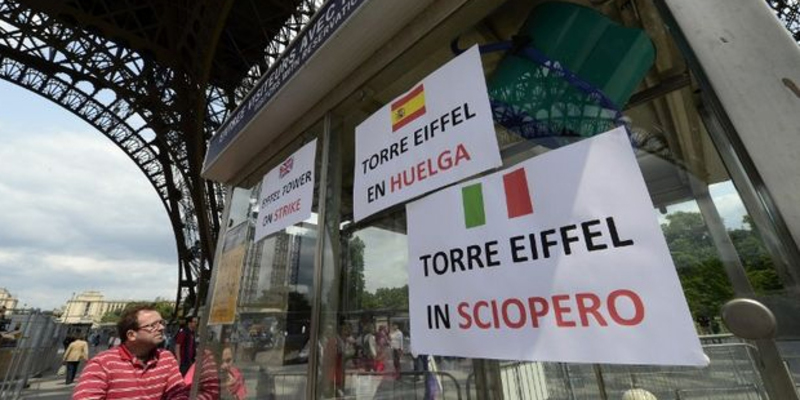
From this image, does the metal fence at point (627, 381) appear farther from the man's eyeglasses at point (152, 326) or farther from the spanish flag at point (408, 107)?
the man's eyeglasses at point (152, 326)

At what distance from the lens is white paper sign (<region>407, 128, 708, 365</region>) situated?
72cm

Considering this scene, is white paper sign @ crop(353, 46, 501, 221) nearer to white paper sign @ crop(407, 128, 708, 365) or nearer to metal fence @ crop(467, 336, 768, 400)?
white paper sign @ crop(407, 128, 708, 365)

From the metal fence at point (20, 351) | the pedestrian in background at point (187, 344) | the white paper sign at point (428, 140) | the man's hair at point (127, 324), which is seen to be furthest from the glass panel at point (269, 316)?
the metal fence at point (20, 351)

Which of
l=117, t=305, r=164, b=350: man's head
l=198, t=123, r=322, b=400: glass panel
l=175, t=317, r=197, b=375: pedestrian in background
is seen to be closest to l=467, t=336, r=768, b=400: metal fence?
l=198, t=123, r=322, b=400: glass panel

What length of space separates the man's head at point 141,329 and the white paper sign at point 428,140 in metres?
1.80

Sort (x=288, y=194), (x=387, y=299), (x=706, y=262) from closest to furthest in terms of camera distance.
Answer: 1. (x=706, y=262)
2. (x=387, y=299)
3. (x=288, y=194)

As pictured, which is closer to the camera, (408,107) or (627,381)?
(408,107)

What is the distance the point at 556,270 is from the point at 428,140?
22.5 inches

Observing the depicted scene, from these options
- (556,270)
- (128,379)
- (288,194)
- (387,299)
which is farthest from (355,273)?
(128,379)

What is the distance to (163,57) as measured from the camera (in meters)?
16.9

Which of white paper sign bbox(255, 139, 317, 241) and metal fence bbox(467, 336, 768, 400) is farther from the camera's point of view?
white paper sign bbox(255, 139, 317, 241)

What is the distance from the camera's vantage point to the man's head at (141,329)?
2.39 meters

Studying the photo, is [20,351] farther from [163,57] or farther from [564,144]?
[163,57]

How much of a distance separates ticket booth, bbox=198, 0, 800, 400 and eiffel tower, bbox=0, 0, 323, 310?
12674 millimetres
